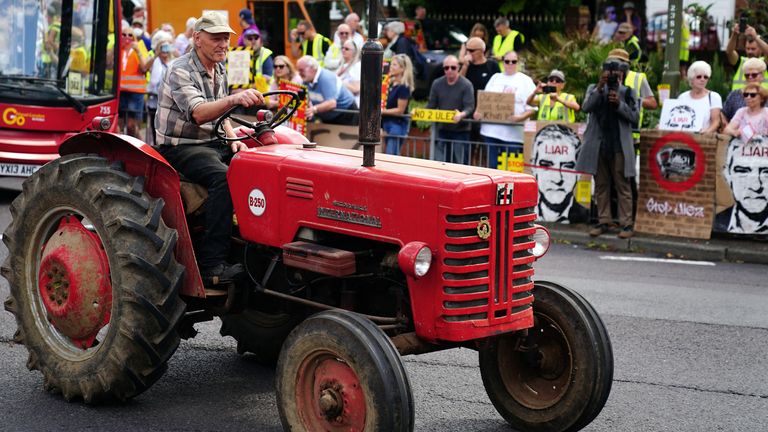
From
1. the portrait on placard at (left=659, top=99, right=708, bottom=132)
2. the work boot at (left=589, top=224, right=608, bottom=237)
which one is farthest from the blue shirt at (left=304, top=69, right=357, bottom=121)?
the portrait on placard at (left=659, top=99, right=708, bottom=132)

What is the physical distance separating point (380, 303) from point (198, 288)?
3.15 feet

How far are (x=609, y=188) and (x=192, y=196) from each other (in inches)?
294

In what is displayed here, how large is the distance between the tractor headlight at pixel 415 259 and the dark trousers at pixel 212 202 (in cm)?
130

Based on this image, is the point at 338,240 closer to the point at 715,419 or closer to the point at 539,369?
the point at 539,369

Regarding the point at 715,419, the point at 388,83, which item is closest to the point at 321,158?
the point at 715,419

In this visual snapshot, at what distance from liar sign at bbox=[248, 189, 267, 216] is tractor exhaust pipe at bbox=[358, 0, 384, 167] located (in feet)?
2.41

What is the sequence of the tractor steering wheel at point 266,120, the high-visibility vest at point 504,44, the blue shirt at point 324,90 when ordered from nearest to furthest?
1. the tractor steering wheel at point 266,120
2. the blue shirt at point 324,90
3. the high-visibility vest at point 504,44

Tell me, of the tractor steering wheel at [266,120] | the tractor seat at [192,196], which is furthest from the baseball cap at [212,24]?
the tractor seat at [192,196]

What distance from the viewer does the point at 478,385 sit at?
6.54 m

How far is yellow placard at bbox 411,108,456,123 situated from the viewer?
13570 millimetres

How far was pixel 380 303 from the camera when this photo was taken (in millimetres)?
5633

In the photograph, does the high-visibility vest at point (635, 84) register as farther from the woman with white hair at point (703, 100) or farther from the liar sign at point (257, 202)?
the liar sign at point (257, 202)

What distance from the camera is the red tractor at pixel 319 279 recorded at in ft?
16.5

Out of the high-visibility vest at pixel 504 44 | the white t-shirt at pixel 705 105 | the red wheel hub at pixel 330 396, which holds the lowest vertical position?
the red wheel hub at pixel 330 396
